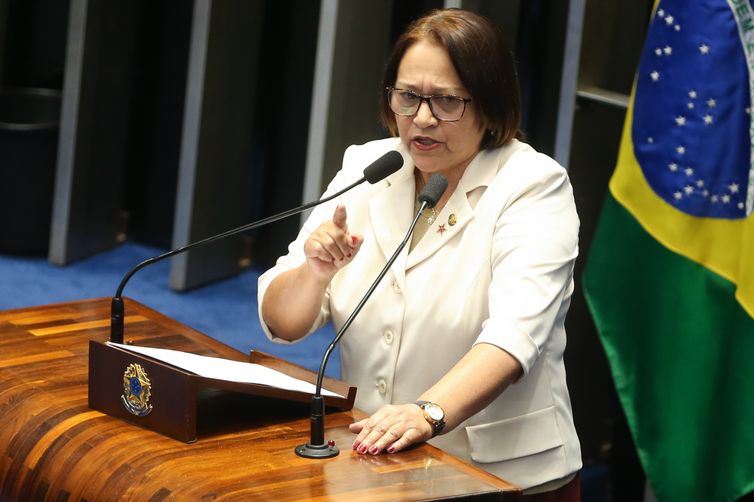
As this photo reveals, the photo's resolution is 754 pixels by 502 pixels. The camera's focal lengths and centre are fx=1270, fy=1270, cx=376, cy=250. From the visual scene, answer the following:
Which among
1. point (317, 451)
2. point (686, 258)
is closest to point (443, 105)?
point (317, 451)

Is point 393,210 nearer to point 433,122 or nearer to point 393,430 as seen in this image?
point 433,122

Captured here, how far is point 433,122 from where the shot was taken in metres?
2.29

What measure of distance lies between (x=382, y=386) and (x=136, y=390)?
1.70 feet

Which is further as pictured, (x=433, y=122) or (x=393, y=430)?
(x=433, y=122)

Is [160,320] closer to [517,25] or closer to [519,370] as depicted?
[519,370]

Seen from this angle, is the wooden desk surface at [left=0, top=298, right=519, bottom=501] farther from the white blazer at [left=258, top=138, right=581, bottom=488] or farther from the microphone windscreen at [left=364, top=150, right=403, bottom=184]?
the microphone windscreen at [left=364, top=150, right=403, bottom=184]

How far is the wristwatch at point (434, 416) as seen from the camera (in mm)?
1962

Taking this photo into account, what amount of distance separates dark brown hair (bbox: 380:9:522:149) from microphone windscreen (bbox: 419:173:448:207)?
22 cm

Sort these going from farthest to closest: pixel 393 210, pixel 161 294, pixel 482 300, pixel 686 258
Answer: pixel 161 294 → pixel 686 258 → pixel 393 210 → pixel 482 300

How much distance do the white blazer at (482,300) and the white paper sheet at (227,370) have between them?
0.77 ft

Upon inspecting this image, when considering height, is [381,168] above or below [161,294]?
above

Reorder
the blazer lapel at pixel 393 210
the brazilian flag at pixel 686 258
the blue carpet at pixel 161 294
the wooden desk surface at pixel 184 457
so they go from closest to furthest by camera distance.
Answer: the wooden desk surface at pixel 184 457, the blazer lapel at pixel 393 210, the brazilian flag at pixel 686 258, the blue carpet at pixel 161 294

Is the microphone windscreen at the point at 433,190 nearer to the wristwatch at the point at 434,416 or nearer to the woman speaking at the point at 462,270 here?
the woman speaking at the point at 462,270

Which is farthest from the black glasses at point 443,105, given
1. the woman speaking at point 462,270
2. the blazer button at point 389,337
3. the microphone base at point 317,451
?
the microphone base at point 317,451
